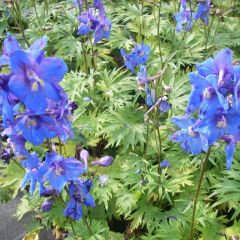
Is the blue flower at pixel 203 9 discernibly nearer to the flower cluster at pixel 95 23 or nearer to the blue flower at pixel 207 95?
the flower cluster at pixel 95 23

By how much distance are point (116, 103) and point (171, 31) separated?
122 cm

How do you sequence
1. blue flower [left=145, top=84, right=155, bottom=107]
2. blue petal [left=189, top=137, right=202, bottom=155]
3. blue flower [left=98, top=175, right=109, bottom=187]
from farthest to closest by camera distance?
blue flower [left=98, top=175, right=109, bottom=187] < blue flower [left=145, top=84, right=155, bottom=107] < blue petal [left=189, top=137, right=202, bottom=155]

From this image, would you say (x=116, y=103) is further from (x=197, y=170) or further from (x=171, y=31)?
(x=171, y=31)

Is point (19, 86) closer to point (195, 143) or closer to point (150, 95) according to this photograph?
point (195, 143)

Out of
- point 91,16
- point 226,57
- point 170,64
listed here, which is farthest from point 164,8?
point 226,57

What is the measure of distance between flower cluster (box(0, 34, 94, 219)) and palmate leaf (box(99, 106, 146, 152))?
3.83ft

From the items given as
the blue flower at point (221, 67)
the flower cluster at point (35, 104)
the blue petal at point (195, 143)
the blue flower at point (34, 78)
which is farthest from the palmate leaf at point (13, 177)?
the blue flower at point (221, 67)

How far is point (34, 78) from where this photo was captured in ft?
4.50

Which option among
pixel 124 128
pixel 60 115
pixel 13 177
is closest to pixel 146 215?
pixel 124 128

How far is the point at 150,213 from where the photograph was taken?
280 centimetres

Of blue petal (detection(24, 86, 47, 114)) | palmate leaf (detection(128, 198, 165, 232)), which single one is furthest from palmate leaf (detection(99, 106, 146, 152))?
blue petal (detection(24, 86, 47, 114))

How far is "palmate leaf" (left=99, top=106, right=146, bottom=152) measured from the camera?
119 inches

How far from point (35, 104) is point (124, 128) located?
1713 mm

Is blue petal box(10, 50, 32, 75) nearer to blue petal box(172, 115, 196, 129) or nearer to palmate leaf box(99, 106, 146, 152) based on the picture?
blue petal box(172, 115, 196, 129)
